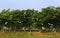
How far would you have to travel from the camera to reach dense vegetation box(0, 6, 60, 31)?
104ft

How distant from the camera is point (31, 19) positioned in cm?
3303

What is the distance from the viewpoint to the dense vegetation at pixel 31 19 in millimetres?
31578

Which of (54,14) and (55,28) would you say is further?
(55,28)

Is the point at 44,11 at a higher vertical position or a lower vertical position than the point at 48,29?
higher

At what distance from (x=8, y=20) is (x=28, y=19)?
3622 millimetres

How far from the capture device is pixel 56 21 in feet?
105

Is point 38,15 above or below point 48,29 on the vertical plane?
above


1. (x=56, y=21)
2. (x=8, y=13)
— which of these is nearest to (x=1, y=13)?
(x=8, y=13)

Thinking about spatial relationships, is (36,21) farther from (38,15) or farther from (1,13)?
(1,13)

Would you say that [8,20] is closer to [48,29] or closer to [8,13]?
[8,13]

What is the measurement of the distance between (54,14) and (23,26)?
258 inches

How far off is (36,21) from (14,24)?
409 centimetres

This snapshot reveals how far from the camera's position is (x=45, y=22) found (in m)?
32.1

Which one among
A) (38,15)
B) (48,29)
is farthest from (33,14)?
(48,29)
